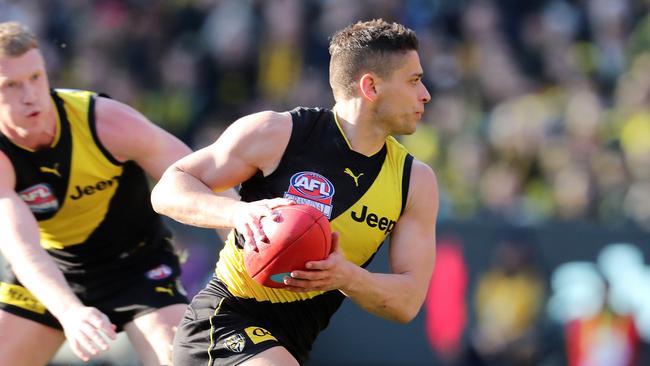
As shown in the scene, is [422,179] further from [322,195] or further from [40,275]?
[40,275]

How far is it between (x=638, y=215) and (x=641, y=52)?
239 cm

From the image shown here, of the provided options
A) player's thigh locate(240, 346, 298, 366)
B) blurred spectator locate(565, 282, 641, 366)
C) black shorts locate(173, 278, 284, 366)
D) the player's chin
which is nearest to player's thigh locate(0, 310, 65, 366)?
black shorts locate(173, 278, 284, 366)

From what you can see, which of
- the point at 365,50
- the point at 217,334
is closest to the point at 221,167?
the point at 217,334

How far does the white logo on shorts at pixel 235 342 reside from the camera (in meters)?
5.41

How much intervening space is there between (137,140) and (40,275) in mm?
997

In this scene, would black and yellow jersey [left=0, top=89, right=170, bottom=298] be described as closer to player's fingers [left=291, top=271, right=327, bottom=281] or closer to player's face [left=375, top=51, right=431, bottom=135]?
player's face [left=375, top=51, right=431, bottom=135]

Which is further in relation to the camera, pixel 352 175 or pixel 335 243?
pixel 352 175

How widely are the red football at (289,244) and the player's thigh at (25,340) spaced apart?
2155mm

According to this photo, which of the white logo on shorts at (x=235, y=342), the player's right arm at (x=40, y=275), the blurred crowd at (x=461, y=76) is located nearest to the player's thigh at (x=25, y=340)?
the player's right arm at (x=40, y=275)

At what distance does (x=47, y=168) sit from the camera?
6.70 m

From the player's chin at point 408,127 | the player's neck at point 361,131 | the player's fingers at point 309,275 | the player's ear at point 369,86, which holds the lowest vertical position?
the player's fingers at point 309,275

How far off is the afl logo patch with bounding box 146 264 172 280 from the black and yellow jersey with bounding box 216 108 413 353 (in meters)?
1.24

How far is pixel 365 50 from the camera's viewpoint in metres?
5.72

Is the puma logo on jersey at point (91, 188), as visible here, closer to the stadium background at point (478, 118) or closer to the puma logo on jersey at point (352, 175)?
A: the puma logo on jersey at point (352, 175)
